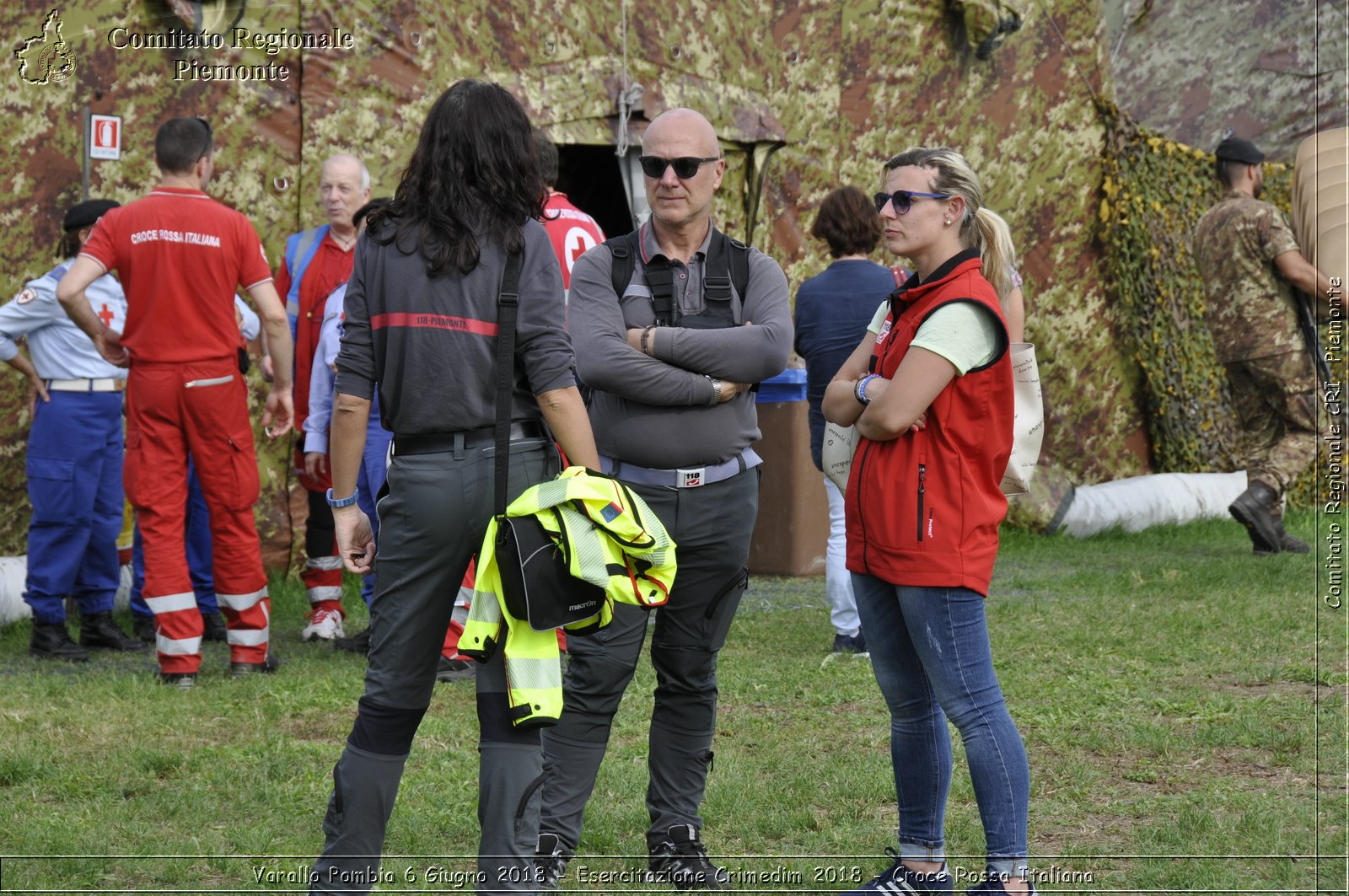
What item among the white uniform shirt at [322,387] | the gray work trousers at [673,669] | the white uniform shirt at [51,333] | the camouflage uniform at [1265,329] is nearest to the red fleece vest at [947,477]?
the gray work trousers at [673,669]

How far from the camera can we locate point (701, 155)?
158 inches

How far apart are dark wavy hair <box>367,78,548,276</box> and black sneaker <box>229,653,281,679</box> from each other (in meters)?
3.52

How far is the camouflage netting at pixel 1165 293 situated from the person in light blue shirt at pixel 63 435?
752cm

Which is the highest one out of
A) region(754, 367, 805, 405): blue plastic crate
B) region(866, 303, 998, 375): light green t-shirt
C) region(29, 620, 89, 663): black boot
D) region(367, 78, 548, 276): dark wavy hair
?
region(367, 78, 548, 276): dark wavy hair

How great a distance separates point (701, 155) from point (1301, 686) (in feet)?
12.2

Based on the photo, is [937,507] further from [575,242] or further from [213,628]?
[213,628]

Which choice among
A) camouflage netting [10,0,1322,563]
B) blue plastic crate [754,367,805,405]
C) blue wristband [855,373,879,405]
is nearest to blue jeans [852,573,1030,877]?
blue wristband [855,373,879,405]

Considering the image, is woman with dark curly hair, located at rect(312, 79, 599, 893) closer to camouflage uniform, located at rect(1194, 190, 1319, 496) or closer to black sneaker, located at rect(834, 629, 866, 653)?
black sneaker, located at rect(834, 629, 866, 653)

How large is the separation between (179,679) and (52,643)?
1029 mm

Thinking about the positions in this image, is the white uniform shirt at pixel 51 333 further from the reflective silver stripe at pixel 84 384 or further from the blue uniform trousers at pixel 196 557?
the blue uniform trousers at pixel 196 557

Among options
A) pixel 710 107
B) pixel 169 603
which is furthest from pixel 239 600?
pixel 710 107

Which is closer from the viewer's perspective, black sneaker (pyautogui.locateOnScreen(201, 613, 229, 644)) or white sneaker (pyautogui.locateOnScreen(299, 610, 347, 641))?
white sneaker (pyautogui.locateOnScreen(299, 610, 347, 641))

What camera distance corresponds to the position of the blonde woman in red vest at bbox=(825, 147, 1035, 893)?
3.45 metres

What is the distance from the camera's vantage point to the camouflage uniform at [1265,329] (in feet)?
28.7
